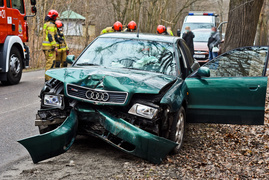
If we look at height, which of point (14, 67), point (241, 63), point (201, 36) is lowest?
point (201, 36)

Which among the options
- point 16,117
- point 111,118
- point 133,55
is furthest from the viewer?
point 16,117

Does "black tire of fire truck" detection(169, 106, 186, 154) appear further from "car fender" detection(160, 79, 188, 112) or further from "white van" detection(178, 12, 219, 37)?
"white van" detection(178, 12, 219, 37)

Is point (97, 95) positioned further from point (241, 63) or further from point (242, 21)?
point (242, 21)

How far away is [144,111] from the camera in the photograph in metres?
5.27

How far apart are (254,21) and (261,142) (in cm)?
517

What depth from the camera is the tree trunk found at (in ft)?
37.1

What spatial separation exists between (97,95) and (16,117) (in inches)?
132

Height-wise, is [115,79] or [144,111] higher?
[115,79]

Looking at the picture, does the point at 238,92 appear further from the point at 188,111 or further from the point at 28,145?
the point at 28,145

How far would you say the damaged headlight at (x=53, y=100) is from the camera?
A: 554 cm

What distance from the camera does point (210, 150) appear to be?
6.51 metres

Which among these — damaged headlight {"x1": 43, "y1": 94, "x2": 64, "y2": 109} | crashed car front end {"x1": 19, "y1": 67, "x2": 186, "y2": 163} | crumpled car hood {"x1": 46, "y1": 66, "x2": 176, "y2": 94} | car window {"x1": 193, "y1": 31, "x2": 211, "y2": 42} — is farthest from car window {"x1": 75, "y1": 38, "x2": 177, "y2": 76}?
car window {"x1": 193, "y1": 31, "x2": 211, "y2": 42}

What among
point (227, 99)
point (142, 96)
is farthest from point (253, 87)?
point (142, 96)

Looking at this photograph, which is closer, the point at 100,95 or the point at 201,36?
the point at 100,95
